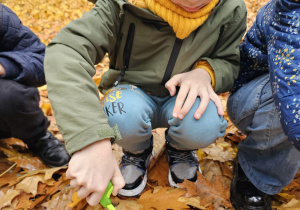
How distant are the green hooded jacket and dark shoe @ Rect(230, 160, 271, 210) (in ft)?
1.35

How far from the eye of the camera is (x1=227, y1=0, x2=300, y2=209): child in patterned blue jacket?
824mm

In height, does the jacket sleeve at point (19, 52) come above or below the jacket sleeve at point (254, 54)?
below

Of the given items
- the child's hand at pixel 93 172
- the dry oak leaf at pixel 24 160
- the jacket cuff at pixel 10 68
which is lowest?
the dry oak leaf at pixel 24 160

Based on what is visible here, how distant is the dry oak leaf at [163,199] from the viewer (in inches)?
42.5

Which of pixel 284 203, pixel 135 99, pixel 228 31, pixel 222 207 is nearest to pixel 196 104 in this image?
pixel 135 99

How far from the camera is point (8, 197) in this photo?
44.3 inches

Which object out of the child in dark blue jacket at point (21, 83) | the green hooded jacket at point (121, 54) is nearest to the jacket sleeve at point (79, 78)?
the green hooded jacket at point (121, 54)

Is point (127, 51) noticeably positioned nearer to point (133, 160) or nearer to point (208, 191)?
point (133, 160)

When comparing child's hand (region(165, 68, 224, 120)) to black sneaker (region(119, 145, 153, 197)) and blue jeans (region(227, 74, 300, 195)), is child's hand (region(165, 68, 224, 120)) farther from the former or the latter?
black sneaker (region(119, 145, 153, 197))

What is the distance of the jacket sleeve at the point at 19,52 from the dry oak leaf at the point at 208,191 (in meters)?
0.84

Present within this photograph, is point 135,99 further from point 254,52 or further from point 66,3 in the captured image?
point 66,3

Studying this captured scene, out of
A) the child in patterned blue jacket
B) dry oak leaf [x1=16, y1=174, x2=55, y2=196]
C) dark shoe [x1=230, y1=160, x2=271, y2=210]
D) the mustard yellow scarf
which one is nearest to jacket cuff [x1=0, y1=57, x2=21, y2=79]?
dry oak leaf [x1=16, y1=174, x2=55, y2=196]

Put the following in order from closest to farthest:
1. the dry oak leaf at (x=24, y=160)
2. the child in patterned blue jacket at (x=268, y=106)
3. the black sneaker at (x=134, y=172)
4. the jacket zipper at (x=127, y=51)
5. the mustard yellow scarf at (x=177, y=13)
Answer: the child in patterned blue jacket at (x=268, y=106) → the mustard yellow scarf at (x=177, y=13) → the jacket zipper at (x=127, y=51) → the black sneaker at (x=134, y=172) → the dry oak leaf at (x=24, y=160)

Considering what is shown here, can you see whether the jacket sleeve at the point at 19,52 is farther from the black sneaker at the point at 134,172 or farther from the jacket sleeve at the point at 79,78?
the black sneaker at the point at 134,172
